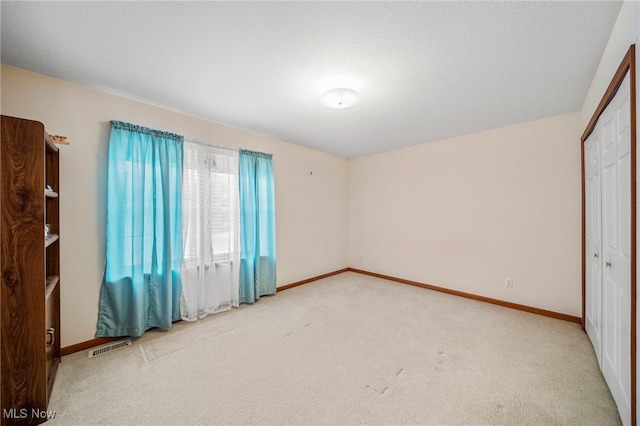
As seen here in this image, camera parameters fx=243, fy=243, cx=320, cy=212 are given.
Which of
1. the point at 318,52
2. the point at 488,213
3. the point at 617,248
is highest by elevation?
the point at 318,52

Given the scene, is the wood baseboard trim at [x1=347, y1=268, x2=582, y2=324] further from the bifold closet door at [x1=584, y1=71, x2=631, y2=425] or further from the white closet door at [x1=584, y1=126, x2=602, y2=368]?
the bifold closet door at [x1=584, y1=71, x2=631, y2=425]

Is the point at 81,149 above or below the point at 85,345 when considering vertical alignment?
above

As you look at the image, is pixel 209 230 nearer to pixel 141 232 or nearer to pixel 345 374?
pixel 141 232

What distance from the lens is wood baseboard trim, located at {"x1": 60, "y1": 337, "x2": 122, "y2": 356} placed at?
7.13 ft

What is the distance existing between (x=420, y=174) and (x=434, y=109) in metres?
1.53

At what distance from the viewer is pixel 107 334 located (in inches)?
92.2

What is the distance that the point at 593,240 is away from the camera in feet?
7.20

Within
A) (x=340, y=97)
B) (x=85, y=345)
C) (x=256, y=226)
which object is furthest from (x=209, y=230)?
(x=340, y=97)

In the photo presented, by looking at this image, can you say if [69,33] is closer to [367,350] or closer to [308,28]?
[308,28]

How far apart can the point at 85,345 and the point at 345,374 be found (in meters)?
2.41

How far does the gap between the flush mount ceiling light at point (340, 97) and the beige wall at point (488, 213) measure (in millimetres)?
2307

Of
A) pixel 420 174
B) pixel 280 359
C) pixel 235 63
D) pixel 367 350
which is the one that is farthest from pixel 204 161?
pixel 420 174
